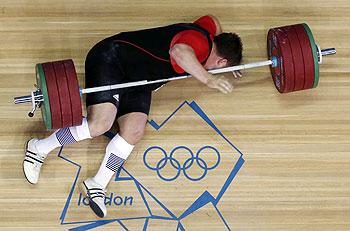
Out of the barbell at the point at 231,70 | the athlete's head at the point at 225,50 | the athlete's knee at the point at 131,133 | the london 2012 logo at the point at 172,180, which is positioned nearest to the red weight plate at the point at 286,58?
the barbell at the point at 231,70

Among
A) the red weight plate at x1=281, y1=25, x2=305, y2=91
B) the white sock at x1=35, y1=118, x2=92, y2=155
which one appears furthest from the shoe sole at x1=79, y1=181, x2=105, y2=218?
the red weight plate at x1=281, y1=25, x2=305, y2=91

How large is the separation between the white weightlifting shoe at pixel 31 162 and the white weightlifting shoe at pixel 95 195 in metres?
0.17

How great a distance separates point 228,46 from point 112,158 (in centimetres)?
55

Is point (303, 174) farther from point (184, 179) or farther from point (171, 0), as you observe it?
point (171, 0)

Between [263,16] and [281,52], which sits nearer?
[281,52]

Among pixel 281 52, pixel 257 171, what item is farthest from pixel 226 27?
pixel 257 171

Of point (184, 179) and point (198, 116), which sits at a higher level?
point (198, 116)

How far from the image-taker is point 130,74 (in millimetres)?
2152

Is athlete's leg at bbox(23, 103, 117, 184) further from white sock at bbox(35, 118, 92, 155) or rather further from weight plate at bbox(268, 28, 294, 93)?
weight plate at bbox(268, 28, 294, 93)

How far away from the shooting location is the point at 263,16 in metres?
2.44

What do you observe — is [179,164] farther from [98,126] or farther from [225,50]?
[225,50]

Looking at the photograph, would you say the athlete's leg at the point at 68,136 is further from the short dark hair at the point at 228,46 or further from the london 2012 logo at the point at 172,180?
the short dark hair at the point at 228,46

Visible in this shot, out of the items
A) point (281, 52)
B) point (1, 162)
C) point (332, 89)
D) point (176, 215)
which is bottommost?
point (176, 215)

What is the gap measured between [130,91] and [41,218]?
1.74ft
